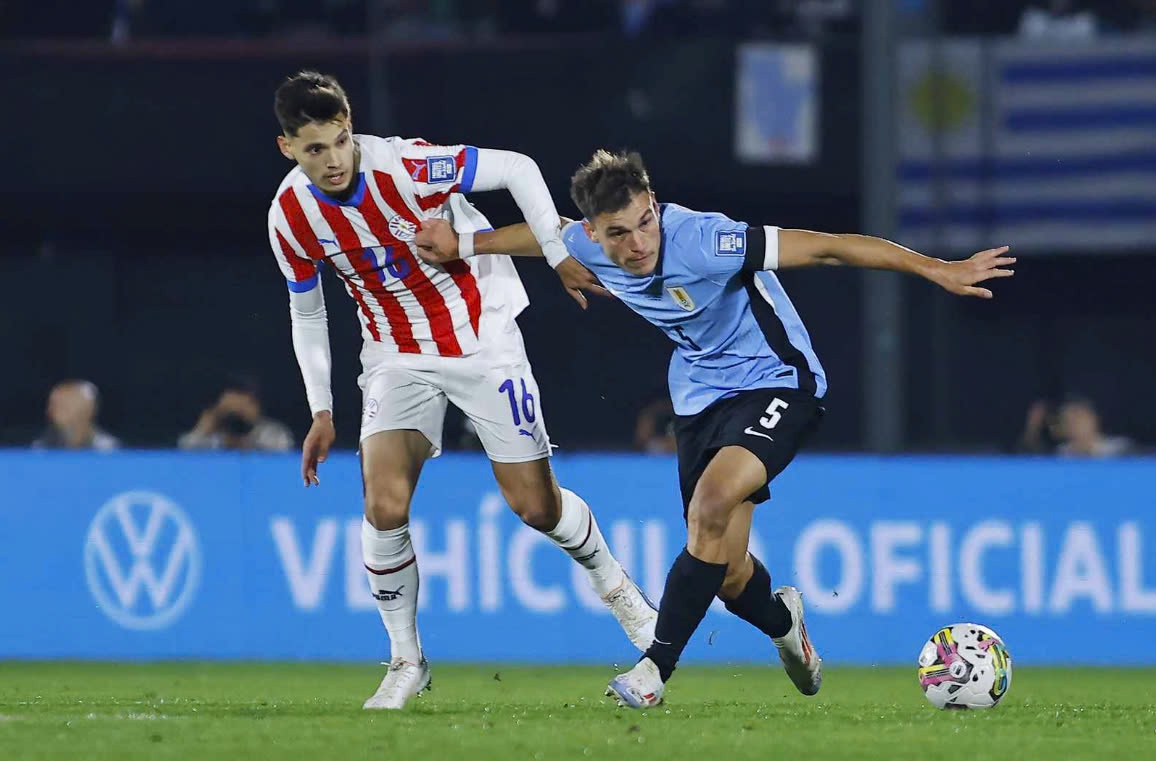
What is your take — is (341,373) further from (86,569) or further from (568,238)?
(568,238)

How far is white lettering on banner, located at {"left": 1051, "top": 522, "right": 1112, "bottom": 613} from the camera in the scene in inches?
393

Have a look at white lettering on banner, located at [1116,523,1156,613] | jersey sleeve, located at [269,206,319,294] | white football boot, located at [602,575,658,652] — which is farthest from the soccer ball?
white lettering on banner, located at [1116,523,1156,613]

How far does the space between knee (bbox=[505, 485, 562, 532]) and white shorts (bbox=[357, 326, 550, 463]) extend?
11 centimetres

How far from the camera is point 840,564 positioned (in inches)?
396

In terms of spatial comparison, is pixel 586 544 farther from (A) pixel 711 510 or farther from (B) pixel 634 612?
(A) pixel 711 510

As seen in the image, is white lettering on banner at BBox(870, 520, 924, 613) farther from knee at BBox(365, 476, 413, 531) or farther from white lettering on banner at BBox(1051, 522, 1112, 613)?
knee at BBox(365, 476, 413, 531)

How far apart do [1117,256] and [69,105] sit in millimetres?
7059

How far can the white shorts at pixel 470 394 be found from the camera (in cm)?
686

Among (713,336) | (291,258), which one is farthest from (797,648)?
(291,258)

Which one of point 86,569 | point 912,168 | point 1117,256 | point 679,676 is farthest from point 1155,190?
point 86,569

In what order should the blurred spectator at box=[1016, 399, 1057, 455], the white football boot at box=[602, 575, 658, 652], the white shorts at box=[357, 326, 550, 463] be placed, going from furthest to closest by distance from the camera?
the blurred spectator at box=[1016, 399, 1057, 455]
the white football boot at box=[602, 575, 658, 652]
the white shorts at box=[357, 326, 550, 463]

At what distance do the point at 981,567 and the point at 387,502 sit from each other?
165 inches

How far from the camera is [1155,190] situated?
1409cm

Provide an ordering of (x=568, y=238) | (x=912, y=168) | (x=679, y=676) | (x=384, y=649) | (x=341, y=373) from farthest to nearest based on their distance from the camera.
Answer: (x=912, y=168) → (x=341, y=373) → (x=384, y=649) → (x=679, y=676) → (x=568, y=238)
